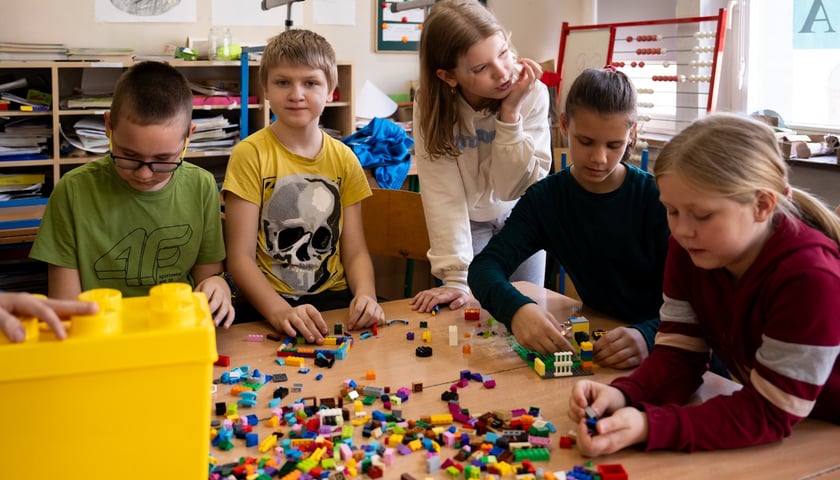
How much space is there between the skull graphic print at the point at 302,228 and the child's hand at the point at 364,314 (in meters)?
0.31

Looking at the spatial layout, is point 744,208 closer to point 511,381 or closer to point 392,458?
point 511,381

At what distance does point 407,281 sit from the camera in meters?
2.79

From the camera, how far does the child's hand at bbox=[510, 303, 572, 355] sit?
55.7 inches

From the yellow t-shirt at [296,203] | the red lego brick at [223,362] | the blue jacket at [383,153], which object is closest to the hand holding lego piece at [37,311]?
the red lego brick at [223,362]

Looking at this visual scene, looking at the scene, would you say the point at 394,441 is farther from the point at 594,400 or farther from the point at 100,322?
the point at 100,322

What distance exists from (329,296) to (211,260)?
12.4 inches

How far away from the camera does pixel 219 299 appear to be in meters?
1.56

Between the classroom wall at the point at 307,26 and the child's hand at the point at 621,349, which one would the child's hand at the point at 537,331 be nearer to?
the child's hand at the point at 621,349

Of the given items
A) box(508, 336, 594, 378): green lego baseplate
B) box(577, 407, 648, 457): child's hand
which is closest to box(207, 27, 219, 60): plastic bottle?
box(508, 336, 594, 378): green lego baseplate

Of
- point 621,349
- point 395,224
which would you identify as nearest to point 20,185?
point 395,224

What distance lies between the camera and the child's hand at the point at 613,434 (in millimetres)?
1048

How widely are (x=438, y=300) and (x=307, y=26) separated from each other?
2.77 meters

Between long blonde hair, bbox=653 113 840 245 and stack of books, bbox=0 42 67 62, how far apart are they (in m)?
3.07

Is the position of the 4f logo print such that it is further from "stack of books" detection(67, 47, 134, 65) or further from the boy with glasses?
"stack of books" detection(67, 47, 134, 65)
